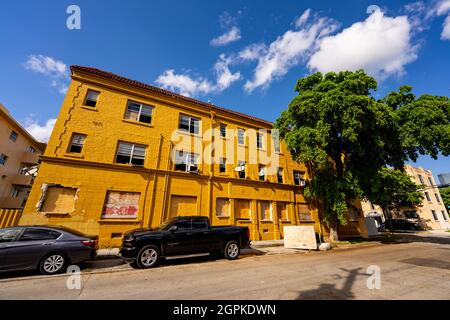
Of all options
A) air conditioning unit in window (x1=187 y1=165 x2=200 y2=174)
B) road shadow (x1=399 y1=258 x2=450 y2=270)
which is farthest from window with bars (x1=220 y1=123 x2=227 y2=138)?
road shadow (x1=399 y1=258 x2=450 y2=270)

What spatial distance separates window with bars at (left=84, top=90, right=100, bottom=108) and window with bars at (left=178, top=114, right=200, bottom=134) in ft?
20.3

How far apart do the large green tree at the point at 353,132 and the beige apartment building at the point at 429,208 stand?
2560cm

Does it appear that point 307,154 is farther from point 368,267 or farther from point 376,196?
point 368,267

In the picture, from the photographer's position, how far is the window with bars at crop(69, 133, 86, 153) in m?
12.5

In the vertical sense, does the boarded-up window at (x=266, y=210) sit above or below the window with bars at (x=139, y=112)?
below

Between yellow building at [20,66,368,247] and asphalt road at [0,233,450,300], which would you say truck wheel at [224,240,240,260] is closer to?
asphalt road at [0,233,450,300]

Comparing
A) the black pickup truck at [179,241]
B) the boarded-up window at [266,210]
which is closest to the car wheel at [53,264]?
the black pickup truck at [179,241]

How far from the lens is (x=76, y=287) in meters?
5.49

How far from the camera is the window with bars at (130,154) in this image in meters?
13.6

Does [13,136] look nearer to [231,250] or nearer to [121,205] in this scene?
[121,205]

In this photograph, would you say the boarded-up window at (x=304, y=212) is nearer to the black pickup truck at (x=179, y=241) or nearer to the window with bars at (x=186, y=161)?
the black pickup truck at (x=179, y=241)
